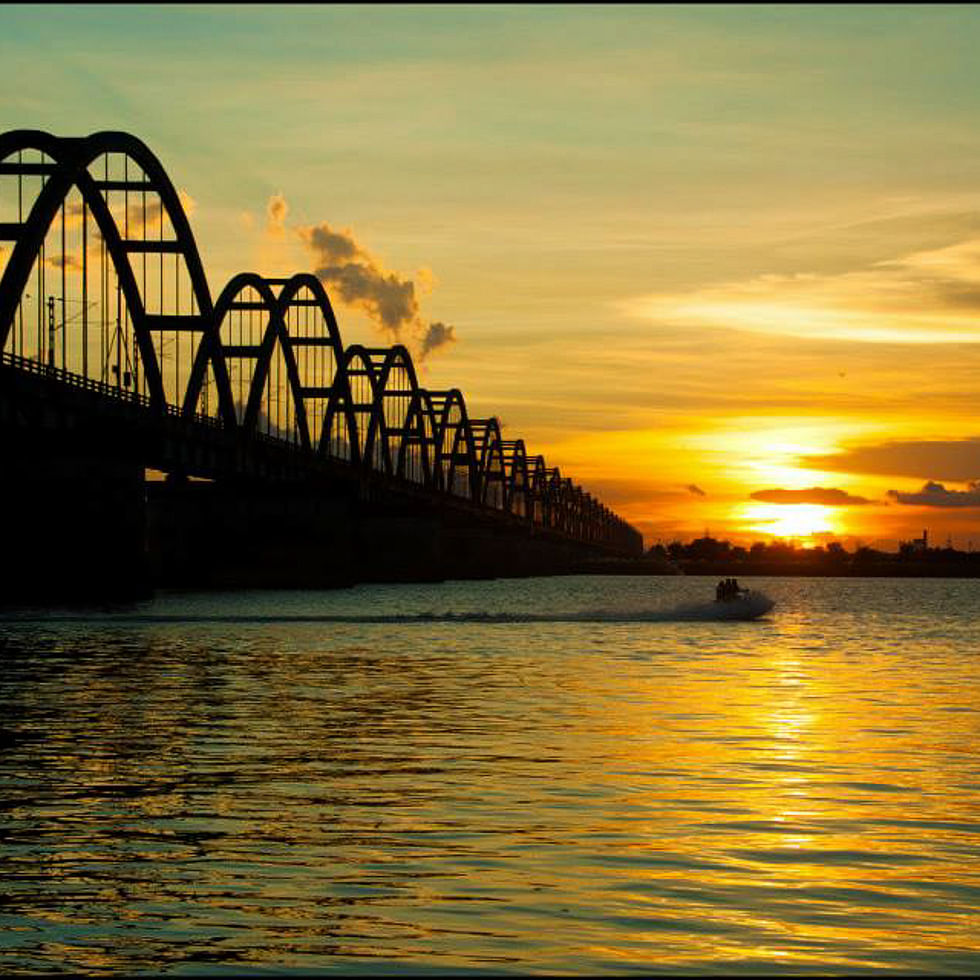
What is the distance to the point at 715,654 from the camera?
6269 centimetres

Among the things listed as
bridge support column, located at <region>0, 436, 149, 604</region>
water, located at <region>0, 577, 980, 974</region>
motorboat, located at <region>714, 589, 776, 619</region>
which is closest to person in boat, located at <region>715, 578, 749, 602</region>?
motorboat, located at <region>714, 589, 776, 619</region>

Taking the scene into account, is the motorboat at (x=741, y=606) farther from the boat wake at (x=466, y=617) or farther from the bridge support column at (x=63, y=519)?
the bridge support column at (x=63, y=519)

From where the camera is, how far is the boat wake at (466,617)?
8844 cm

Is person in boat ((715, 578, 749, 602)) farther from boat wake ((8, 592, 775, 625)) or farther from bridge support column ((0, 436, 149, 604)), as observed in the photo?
bridge support column ((0, 436, 149, 604))

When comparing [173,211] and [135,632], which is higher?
[173,211]

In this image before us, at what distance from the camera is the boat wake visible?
88438 mm

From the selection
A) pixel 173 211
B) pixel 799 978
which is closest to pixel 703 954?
pixel 799 978

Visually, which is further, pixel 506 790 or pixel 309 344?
pixel 309 344

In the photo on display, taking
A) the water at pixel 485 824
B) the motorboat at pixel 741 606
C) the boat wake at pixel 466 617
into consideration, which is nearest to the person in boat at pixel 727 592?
the motorboat at pixel 741 606

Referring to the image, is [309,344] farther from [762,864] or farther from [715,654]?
[762,864]

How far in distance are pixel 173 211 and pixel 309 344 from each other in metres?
63.6

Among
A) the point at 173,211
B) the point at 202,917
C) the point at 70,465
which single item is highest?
the point at 173,211

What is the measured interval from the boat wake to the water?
41.0 meters

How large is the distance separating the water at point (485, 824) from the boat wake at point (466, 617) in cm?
4103
